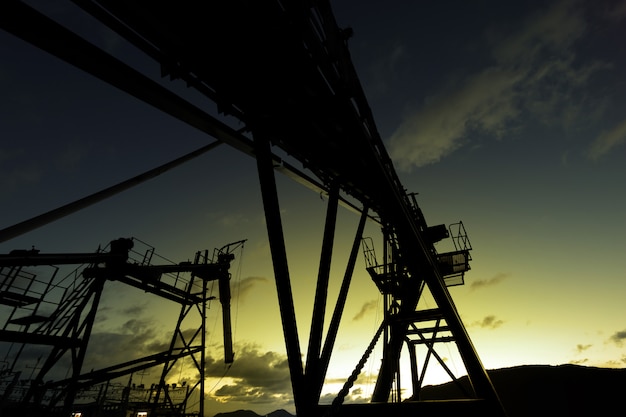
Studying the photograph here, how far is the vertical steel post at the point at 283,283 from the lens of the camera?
248 cm

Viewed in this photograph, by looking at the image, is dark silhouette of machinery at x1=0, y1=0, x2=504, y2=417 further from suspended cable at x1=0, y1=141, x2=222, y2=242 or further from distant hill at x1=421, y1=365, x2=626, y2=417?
distant hill at x1=421, y1=365, x2=626, y2=417

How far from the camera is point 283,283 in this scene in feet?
8.38

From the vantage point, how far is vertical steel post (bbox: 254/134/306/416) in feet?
8.15

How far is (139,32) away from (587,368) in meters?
35.2

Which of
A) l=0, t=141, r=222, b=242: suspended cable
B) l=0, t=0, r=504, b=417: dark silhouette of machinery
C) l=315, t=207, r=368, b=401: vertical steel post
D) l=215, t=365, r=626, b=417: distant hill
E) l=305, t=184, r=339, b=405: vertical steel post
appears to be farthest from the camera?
l=215, t=365, r=626, b=417: distant hill

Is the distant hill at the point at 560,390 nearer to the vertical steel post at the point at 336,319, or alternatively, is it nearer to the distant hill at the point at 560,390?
the distant hill at the point at 560,390

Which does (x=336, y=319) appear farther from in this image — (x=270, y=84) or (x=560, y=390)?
(x=560, y=390)

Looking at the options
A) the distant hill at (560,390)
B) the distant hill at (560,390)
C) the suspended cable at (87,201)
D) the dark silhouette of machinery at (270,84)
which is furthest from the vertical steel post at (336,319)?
the distant hill at (560,390)

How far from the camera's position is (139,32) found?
8.43 feet

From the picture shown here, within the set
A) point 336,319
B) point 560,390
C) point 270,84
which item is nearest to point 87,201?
point 270,84

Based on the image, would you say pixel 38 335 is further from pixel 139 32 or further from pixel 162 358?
pixel 139 32

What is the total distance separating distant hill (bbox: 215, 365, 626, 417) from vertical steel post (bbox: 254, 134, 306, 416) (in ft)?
92.1

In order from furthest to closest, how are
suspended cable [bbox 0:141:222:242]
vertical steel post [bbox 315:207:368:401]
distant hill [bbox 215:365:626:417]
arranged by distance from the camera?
distant hill [bbox 215:365:626:417] → vertical steel post [bbox 315:207:368:401] → suspended cable [bbox 0:141:222:242]

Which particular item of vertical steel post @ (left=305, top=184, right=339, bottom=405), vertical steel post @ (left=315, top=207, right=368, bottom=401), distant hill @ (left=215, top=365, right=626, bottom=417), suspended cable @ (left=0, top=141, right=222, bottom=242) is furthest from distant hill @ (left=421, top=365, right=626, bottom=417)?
suspended cable @ (left=0, top=141, right=222, bottom=242)
